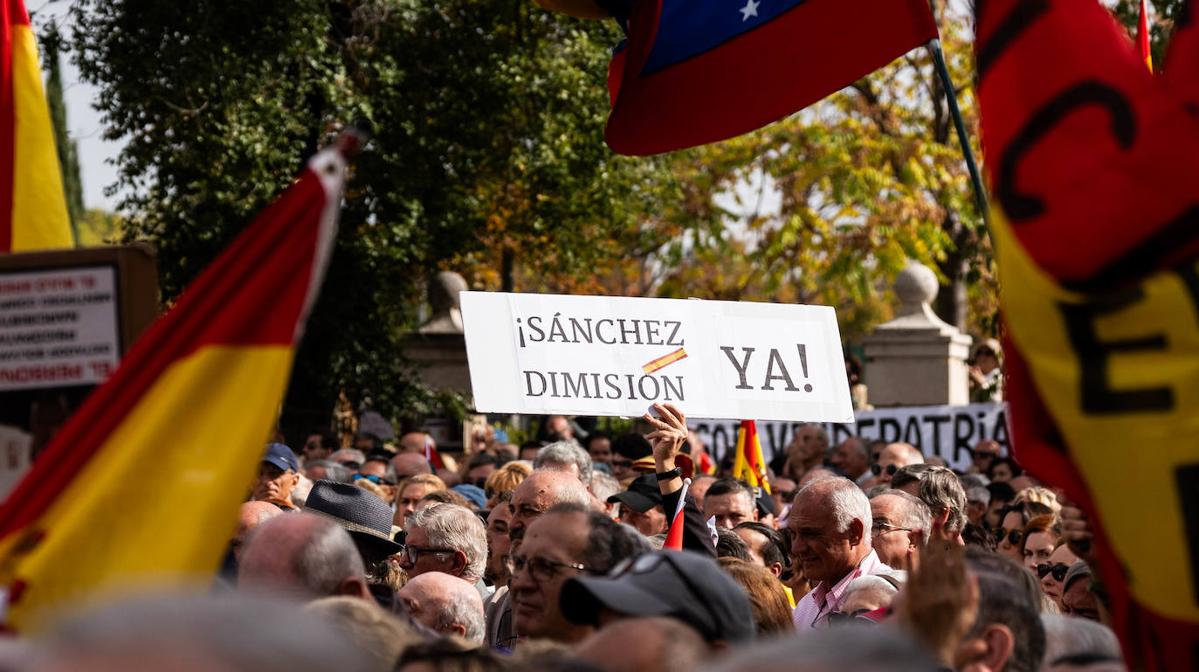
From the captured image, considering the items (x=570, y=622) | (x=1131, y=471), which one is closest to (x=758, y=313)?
(x=570, y=622)

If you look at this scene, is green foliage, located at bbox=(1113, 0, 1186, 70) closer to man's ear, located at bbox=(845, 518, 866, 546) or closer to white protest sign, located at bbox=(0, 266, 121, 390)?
man's ear, located at bbox=(845, 518, 866, 546)

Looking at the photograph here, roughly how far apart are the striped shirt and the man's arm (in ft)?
1.33

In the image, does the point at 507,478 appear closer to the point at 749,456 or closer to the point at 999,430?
the point at 749,456

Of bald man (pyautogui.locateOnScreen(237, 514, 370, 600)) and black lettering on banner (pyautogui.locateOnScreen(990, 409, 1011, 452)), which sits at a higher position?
bald man (pyautogui.locateOnScreen(237, 514, 370, 600))

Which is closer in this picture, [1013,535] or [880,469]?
[1013,535]

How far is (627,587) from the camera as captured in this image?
11.7 feet

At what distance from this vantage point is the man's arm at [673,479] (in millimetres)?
6293

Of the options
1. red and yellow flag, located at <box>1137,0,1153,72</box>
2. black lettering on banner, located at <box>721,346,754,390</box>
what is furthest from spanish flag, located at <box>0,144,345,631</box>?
black lettering on banner, located at <box>721,346,754,390</box>

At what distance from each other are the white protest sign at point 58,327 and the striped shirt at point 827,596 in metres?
3.39

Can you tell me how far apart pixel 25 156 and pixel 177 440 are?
5.00ft

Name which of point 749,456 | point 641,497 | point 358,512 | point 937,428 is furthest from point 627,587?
point 937,428

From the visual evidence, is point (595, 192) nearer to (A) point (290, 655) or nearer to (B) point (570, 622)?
(B) point (570, 622)

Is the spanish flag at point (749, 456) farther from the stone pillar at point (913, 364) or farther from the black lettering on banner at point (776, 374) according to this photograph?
the stone pillar at point (913, 364)

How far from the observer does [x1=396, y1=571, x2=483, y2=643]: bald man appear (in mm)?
5250
